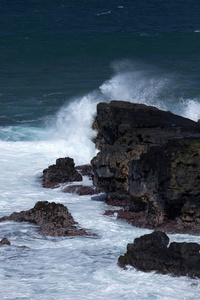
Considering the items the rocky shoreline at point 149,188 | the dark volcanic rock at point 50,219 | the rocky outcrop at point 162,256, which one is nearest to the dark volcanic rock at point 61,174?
the rocky shoreline at point 149,188

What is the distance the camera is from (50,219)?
2123cm

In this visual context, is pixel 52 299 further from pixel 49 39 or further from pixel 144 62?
pixel 49 39

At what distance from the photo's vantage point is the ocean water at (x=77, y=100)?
1667 centimetres

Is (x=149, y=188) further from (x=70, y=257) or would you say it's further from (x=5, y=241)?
(x=5, y=241)

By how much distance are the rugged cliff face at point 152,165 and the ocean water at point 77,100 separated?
0.93 metres

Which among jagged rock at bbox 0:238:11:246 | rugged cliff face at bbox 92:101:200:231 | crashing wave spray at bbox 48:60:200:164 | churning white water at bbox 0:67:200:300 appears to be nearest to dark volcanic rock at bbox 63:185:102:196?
churning white water at bbox 0:67:200:300

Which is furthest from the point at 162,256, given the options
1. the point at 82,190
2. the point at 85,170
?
the point at 85,170

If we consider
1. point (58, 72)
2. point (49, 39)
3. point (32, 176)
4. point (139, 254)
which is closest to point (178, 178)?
point (139, 254)

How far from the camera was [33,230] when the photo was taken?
20859 mm

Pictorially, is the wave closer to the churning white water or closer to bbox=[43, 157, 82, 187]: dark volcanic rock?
the churning white water

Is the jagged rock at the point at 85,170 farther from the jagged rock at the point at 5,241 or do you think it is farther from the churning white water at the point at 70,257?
the jagged rock at the point at 5,241

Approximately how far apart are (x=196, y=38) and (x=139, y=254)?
48200mm

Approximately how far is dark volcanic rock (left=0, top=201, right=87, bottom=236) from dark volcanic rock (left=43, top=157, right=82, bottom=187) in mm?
5368

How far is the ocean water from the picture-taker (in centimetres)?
1667
